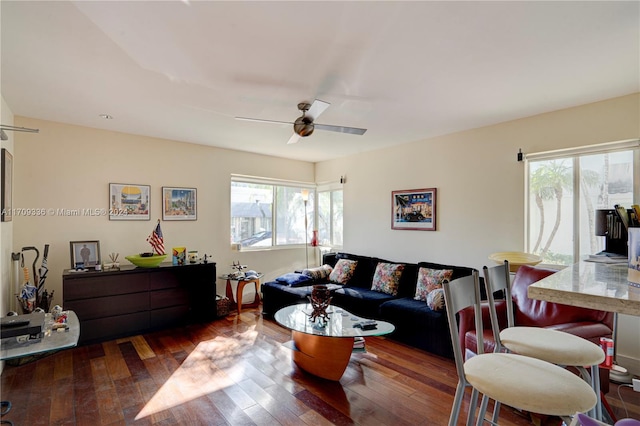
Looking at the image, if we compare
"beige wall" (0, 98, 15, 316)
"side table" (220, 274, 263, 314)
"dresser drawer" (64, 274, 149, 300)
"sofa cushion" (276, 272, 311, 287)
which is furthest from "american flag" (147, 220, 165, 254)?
"sofa cushion" (276, 272, 311, 287)

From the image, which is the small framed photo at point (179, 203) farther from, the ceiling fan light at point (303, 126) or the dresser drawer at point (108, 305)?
the ceiling fan light at point (303, 126)

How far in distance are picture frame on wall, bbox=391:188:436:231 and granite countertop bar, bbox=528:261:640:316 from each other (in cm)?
315

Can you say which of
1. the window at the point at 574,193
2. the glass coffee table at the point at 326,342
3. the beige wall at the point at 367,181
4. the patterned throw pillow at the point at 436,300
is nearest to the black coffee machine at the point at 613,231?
the window at the point at 574,193

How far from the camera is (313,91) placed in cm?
278

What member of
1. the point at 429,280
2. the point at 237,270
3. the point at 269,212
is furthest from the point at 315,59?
the point at 269,212

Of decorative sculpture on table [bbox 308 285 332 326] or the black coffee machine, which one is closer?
the black coffee machine

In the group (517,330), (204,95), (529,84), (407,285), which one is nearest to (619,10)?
(529,84)

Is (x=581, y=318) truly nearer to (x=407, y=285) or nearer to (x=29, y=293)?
(x=407, y=285)

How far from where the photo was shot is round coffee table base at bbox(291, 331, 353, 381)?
2705 millimetres

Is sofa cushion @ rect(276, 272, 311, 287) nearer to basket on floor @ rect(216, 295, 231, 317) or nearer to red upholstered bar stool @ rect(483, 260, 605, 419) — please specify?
basket on floor @ rect(216, 295, 231, 317)

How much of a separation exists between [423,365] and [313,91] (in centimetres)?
273

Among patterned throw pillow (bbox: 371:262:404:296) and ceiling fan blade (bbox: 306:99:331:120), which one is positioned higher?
ceiling fan blade (bbox: 306:99:331:120)

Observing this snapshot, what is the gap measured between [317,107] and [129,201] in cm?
306

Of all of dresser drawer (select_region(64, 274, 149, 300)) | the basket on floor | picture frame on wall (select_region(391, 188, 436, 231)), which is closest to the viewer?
dresser drawer (select_region(64, 274, 149, 300))
